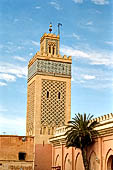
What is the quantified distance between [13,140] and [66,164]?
210 inches

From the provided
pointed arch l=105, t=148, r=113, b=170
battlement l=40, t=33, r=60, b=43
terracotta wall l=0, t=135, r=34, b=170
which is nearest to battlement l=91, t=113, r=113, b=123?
pointed arch l=105, t=148, r=113, b=170

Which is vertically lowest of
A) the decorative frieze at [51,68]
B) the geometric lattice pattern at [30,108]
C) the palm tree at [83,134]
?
the palm tree at [83,134]

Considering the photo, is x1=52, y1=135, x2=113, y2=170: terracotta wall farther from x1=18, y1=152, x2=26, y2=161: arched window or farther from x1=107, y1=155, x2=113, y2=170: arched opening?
x1=18, y1=152, x2=26, y2=161: arched window

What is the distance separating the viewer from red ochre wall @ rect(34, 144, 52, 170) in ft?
107

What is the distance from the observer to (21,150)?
31781 millimetres

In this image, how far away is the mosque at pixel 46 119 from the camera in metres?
31.1

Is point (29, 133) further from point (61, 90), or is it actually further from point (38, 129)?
point (61, 90)

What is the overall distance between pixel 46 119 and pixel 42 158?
3.64 metres

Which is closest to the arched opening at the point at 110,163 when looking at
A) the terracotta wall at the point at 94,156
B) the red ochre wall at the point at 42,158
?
the terracotta wall at the point at 94,156

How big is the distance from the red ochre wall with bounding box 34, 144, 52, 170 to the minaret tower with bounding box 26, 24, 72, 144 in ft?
2.07

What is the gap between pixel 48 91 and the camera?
34.6 meters

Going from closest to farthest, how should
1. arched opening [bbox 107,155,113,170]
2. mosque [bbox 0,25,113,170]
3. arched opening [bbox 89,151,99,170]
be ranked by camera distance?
arched opening [bbox 107,155,113,170] < arched opening [bbox 89,151,99,170] < mosque [bbox 0,25,113,170]

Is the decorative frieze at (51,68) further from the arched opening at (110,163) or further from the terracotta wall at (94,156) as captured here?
the arched opening at (110,163)

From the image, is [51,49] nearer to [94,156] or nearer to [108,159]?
[94,156]
